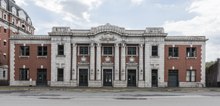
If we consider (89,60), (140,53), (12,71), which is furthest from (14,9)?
(140,53)

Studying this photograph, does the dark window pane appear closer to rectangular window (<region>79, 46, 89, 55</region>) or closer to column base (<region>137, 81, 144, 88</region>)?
rectangular window (<region>79, 46, 89, 55</region>)

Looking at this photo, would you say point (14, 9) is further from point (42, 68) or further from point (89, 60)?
point (89, 60)

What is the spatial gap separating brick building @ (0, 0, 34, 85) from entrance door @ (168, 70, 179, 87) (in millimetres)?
30502

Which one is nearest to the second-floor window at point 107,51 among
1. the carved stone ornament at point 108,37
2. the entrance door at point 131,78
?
the carved stone ornament at point 108,37

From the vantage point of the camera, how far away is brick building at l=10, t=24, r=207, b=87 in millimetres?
57188

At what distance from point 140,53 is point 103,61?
20.6 ft

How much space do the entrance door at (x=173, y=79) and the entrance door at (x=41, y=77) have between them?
68.8ft

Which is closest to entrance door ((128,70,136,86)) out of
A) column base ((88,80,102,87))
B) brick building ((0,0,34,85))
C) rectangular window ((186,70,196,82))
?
column base ((88,80,102,87))

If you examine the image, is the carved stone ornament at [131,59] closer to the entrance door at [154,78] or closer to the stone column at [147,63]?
the stone column at [147,63]

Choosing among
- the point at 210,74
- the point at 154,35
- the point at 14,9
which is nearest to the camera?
the point at 154,35

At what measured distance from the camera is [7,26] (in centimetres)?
7100

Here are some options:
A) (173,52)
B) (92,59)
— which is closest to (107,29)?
(92,59)

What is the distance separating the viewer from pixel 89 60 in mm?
57656

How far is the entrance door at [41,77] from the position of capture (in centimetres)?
5884
